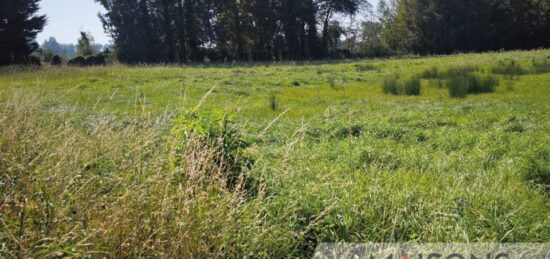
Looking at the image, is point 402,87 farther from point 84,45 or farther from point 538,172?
point 84,45

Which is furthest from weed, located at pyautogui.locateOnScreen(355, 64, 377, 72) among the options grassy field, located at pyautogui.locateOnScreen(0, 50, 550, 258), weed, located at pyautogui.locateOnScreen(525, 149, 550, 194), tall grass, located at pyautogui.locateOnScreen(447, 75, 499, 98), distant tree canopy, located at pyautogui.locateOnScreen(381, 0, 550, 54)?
distant tree canopy, located at pyautogui.locateOnScreen(381, 0, 550, 54)

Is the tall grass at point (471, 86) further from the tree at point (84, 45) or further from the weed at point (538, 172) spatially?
the tree at point (84, 45)

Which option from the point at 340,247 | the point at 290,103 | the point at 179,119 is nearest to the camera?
the point at 340,247

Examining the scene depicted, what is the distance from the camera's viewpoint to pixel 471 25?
51.8 meters

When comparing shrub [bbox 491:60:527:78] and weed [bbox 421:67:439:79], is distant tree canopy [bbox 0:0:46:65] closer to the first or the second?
weed [bbox 421:67:439:79]

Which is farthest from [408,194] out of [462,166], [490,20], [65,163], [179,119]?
[490,20]

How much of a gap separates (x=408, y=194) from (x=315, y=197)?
934 millimetres

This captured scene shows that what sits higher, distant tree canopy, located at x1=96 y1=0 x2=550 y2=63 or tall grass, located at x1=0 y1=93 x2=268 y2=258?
distant tree canopy, located at x1=96 y1=0 x2=550 y2=63

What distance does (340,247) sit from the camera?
3674 mm

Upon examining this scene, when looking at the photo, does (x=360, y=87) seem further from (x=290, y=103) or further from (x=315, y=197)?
(x=315, y=197)

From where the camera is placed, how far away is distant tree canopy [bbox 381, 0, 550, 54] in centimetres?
4894

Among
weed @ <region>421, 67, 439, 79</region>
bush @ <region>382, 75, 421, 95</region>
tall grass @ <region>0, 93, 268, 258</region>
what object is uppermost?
weed @ <region>421, 67, 439, 79</region>

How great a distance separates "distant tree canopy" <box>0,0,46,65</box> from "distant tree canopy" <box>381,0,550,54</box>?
141ft

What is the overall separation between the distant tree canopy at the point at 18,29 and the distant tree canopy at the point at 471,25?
4313cm
